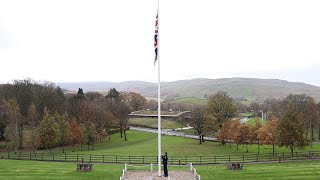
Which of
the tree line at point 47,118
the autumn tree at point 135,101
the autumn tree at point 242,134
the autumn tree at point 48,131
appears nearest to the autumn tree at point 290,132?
the autumn tree at point 242,134

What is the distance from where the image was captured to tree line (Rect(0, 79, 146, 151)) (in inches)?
2522

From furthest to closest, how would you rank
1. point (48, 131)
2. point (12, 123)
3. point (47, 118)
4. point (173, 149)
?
point (12, 123) → point (173, 149) → point (47, 118) → point (48, 131)

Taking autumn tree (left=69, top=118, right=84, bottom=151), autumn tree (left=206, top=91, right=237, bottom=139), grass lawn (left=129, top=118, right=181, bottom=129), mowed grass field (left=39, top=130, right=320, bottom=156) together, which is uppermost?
autumn tree (left=206, top=91, right=237, bottom=139)

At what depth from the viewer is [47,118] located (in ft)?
200

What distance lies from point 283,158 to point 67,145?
43.2 metres

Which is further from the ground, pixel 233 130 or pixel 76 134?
pixel 233 130

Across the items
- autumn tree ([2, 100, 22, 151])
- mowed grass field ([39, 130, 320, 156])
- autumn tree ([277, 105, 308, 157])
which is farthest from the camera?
autumn tree ([2, 100, 22, 151])

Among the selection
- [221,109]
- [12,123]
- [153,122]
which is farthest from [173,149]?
[153,122]

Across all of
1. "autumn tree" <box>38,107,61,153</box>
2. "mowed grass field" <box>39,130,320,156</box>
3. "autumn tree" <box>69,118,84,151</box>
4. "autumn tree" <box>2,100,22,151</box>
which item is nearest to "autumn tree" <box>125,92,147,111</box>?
"mowed grass field" <box>39,130,320,156</box>

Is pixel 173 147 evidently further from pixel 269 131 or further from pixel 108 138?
pixel 108 138

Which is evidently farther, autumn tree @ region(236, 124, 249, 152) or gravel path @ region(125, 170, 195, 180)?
autumn tree @ region(236, 124, 249, 152)

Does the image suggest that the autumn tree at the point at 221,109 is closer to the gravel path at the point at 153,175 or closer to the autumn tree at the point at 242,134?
the autumn tree at the point at 242,134

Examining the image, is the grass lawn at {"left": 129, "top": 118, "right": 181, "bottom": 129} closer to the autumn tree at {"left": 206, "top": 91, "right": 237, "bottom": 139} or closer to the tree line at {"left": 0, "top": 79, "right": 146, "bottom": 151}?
the tree line at {"left": 0, "top": 79, "right": 146, "bottom": 151}

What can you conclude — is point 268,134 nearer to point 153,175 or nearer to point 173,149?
point 173,149
